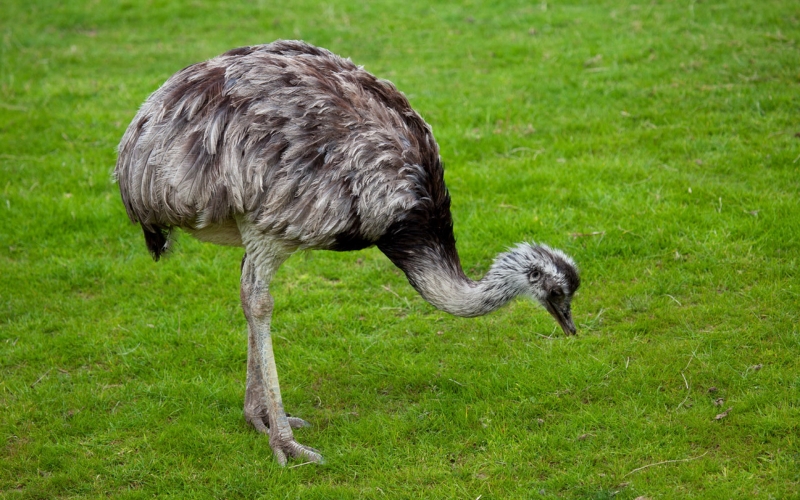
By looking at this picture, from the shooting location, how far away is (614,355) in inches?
253

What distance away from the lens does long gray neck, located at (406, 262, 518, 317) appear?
5785mm

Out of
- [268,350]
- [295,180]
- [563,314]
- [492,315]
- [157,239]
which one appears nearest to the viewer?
[295,180]

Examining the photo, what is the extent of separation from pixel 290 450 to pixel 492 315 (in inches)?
87.4

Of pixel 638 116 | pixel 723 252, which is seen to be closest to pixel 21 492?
pixel 723 252

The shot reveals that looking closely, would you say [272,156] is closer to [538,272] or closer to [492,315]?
[538,272]

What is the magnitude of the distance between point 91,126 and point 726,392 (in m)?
7.59

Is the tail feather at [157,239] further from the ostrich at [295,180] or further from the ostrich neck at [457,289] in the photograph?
the ostrich neck at [457,289]

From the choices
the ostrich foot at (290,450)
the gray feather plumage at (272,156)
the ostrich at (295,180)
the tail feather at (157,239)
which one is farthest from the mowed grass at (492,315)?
the gray feather plumage at (272,156)

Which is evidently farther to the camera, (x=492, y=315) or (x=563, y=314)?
(x=492, y=315)

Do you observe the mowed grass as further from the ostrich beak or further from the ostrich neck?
the ostrich neck

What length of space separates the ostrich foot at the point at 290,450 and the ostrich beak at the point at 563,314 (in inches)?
69.6

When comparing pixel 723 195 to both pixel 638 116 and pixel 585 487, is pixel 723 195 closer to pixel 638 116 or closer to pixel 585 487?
pixel 638 116

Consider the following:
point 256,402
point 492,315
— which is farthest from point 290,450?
point 492,315

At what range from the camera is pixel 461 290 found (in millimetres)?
5789
